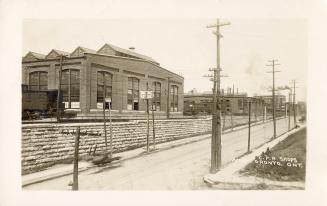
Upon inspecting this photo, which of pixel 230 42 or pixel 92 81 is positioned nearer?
pixel 230 42

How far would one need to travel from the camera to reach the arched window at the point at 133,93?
16.6 feet

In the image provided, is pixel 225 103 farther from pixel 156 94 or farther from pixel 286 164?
pixel 286 164

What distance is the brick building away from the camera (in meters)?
4.59

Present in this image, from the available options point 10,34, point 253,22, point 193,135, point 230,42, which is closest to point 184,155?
point 193,135

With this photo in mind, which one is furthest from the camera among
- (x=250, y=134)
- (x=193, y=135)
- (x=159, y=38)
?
(x=250, y=134)

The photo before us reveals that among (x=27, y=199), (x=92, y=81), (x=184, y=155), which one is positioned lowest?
(x=27, y=199)

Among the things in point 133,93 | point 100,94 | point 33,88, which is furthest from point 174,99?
point 33,88

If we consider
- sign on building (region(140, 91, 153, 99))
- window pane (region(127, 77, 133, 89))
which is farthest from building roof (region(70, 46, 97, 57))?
sign on building (region(140, 91, 153, 99))

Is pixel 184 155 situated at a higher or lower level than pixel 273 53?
lower

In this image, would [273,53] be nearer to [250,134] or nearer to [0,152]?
[250,134]

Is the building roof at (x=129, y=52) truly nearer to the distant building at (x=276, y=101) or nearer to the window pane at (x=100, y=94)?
the window pane at (x=100, y=94)

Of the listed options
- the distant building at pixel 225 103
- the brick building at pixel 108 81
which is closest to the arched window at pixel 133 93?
the brick building at pixel 108 81

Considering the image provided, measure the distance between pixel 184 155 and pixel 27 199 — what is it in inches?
76.1

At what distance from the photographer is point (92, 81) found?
5.06 meters
